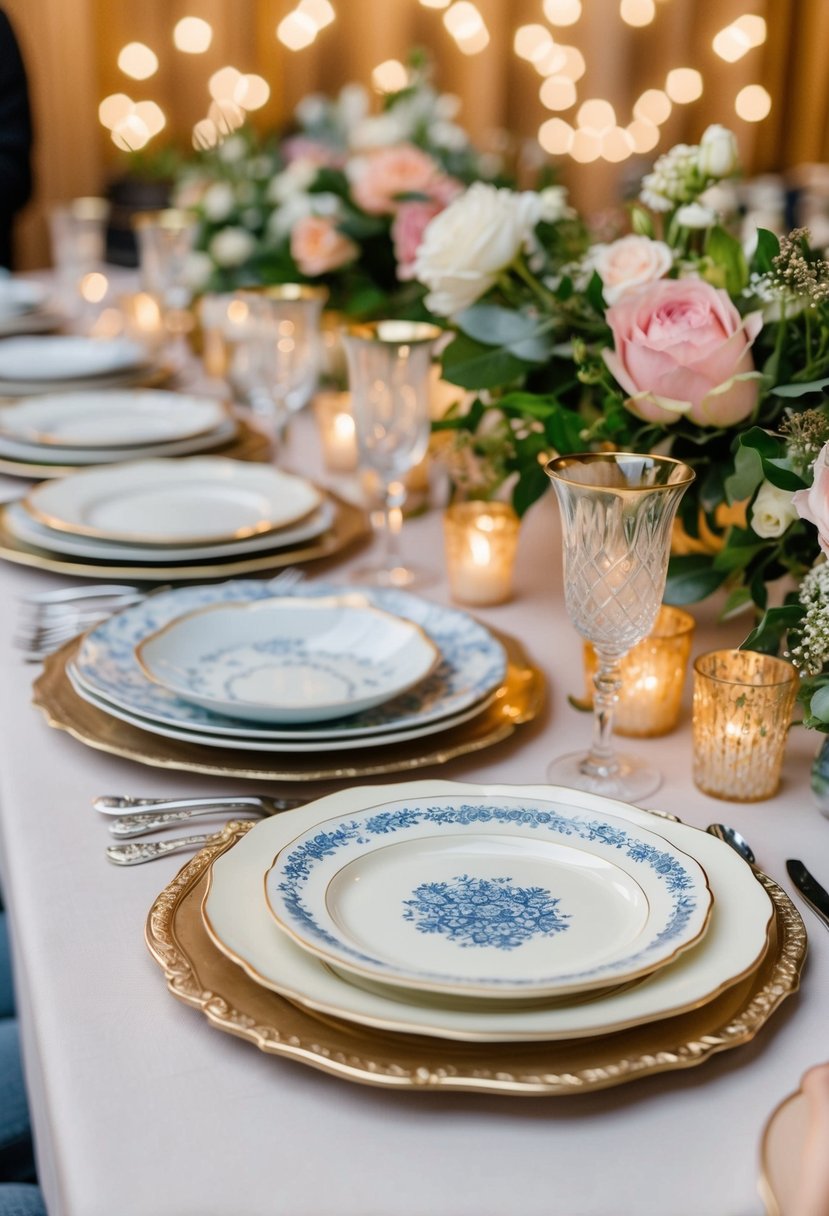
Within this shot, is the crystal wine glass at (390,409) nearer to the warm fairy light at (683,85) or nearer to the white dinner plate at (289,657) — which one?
the white dinner plate at (289,657)

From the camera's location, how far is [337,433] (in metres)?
1.49

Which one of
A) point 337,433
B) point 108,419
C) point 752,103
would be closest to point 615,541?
point 337,433

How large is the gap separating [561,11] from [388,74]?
728mm

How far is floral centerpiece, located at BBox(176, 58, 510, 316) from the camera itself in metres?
1.75

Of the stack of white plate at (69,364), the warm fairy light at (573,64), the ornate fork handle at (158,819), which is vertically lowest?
the ornate fork handle at (158,819)

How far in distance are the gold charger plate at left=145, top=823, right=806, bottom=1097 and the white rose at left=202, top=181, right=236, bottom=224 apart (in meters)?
1.76

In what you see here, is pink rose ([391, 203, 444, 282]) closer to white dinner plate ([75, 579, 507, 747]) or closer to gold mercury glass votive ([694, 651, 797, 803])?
white dinner plate ([75, 579, 507, 747])

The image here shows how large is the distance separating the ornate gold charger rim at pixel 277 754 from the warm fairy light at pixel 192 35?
3.58 meters

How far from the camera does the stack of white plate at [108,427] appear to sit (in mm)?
1487

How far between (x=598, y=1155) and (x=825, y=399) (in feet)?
1.84

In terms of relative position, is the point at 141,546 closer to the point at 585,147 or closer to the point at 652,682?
the point at 652,682

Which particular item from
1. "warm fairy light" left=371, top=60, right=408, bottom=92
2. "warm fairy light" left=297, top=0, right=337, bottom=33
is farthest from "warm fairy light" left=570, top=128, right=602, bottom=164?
"warm fairy light" left=297, top=0, right=337, bottom=33

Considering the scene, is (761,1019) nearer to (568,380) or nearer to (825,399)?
(825,399)

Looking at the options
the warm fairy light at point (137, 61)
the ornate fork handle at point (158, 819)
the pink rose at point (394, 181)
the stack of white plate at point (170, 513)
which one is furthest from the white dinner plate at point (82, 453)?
the warm fairy light at point (137, 61)
